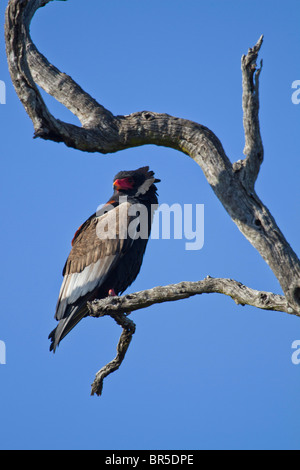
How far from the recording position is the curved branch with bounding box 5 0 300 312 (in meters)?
4.96

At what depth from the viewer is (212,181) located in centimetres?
544

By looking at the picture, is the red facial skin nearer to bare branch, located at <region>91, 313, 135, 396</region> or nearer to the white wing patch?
the white wing patch

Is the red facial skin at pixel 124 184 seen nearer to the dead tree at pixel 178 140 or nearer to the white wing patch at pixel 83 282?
the white wing patch at pixel 83 282

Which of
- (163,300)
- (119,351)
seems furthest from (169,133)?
(119,351)

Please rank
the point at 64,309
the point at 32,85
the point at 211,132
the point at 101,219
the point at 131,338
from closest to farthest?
1. the point at 32,85
2. the point at 211,132
3. the point at 131,338
4. the point at 64,309
5. the point at 101,219

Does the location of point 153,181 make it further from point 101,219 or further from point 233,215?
point 233,215

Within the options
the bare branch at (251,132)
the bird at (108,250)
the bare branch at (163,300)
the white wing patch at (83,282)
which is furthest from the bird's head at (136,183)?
the bare branch at (251,132)

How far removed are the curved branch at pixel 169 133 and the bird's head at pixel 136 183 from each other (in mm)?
2457

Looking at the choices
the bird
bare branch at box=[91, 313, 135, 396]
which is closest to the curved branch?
bare branch at box=[91, 313, 135, 396]

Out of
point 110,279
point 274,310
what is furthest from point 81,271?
point 274,310

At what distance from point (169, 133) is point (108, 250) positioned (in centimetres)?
266

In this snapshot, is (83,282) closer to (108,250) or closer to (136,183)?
(108,250)
